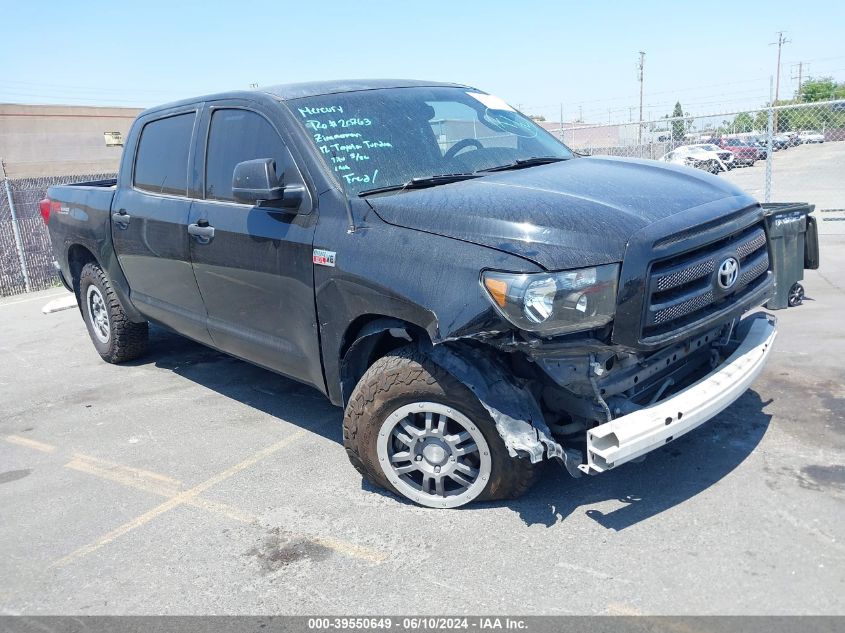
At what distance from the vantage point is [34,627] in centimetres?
295

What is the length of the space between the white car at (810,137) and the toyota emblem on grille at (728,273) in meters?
16.8

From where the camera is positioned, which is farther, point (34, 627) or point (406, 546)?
point (406, 546)

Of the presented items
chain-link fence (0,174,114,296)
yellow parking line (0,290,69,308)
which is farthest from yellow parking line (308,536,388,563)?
chain-link fence (0,174,114,296)

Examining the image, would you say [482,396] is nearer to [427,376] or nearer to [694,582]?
[427,376]

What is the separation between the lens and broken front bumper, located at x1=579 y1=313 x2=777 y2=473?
2914 mm

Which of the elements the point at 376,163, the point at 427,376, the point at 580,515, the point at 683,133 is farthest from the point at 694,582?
the point at 683,133

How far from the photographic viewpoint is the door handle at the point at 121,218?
213 inches

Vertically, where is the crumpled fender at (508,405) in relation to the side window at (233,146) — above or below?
below

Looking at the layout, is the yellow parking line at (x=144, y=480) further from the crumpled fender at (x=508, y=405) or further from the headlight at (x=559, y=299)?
the headlight at (x=559, y=299)

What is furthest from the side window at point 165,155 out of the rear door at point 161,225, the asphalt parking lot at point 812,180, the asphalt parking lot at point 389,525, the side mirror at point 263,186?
the asphalt parking lot at point 812,180

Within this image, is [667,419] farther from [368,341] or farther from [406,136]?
[406,136]

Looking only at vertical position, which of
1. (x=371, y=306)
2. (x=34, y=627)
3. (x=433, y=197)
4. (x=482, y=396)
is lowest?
(x=34, y=627)

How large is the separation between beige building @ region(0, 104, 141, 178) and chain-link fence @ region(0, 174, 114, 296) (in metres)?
28.6

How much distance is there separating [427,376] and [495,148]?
1716 millimetres
